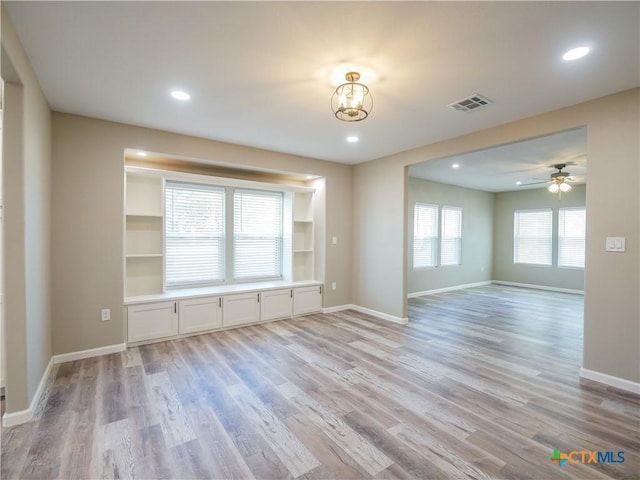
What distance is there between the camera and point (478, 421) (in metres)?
2.25

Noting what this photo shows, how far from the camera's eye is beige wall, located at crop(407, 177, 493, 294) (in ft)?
23.5

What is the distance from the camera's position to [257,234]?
17.4ft

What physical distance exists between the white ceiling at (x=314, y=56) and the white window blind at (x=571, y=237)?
6197mm

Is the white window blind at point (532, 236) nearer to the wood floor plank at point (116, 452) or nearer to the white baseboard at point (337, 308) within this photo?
the white baseboard at point (337, 308)

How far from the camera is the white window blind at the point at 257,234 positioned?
508cm

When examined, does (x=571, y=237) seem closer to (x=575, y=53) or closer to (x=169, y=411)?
(x=575, y=53)

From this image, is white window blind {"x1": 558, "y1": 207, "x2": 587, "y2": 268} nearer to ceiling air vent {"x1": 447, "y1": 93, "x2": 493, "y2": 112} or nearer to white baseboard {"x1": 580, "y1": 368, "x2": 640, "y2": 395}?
white baseboard {"x1": 580, "y1": 368, "x2": 640, "y2": 395}

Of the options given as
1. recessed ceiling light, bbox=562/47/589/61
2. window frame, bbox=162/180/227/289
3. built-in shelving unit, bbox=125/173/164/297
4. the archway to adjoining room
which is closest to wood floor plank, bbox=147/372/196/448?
built-in shelving unit, bbox=125/173/164/297

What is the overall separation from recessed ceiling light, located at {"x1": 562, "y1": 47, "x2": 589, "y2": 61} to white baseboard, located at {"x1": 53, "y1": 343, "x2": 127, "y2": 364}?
5.09 metres

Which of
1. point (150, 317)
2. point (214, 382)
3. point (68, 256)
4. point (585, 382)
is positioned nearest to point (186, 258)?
point (150, 317)

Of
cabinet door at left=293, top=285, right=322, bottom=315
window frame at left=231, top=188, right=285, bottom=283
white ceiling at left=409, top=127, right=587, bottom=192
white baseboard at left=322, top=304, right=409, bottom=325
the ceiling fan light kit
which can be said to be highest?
white ceiling at left=409, top=127, right=587, bottom=192

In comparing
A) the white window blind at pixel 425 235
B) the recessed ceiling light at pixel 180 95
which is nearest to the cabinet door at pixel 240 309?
the recessed ceiling light at pixel 180 95

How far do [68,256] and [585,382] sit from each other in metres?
5.42

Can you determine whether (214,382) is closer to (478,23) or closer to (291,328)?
(291,328)
